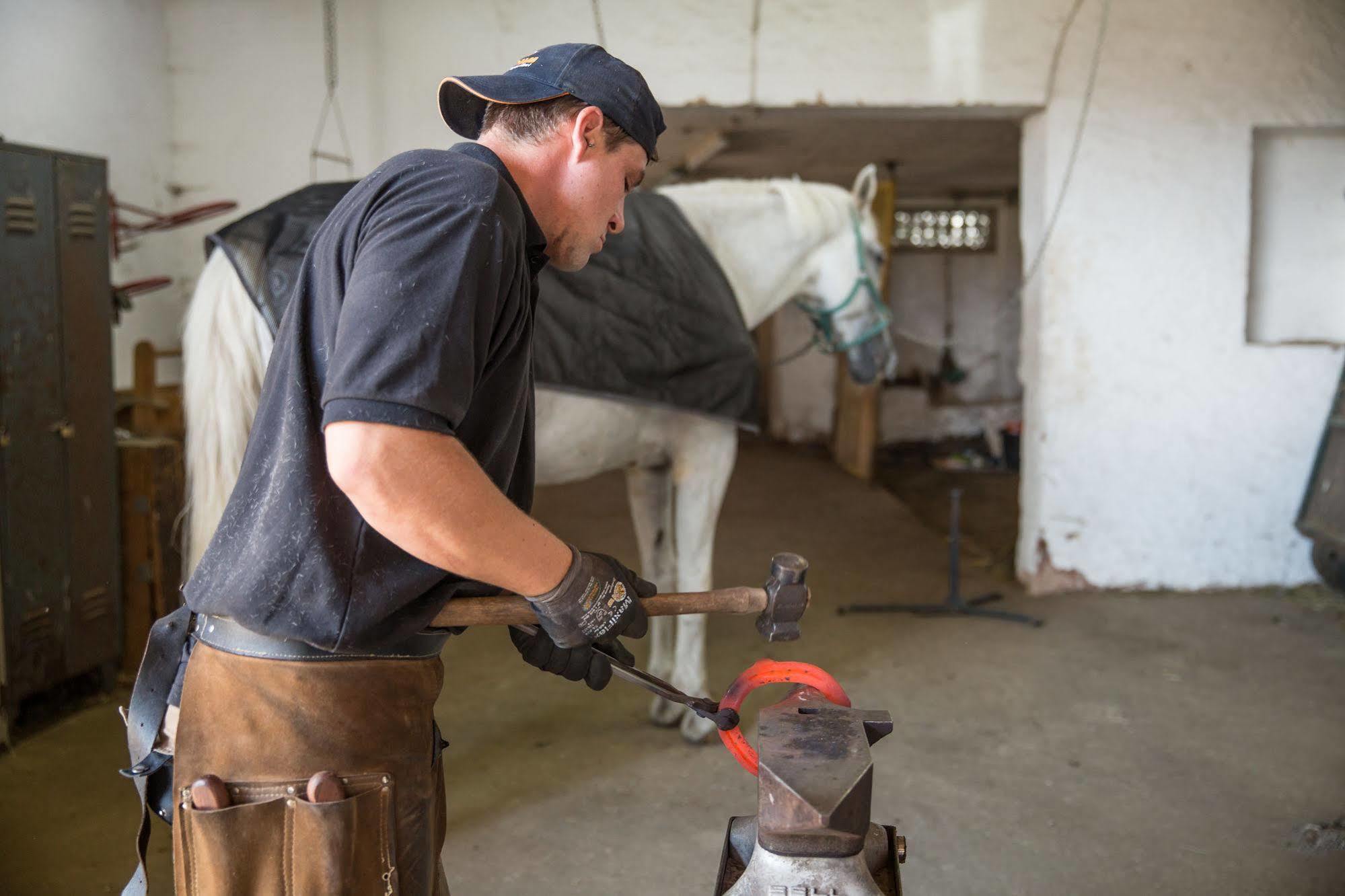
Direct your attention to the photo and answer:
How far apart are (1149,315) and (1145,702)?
79.3 inches

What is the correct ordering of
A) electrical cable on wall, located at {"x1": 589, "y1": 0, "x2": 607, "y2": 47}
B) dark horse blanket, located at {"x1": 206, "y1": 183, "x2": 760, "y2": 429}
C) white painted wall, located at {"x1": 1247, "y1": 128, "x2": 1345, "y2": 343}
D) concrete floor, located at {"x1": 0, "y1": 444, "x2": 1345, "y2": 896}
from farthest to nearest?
1. white painted wall, located at {"x1": 1247, "y1": 128, "x2": 1345, "y2": 343}
2. electrical cable on wall, located at {"x1": 589, "y1": 0, "x2": 607, "y2": 47}
3. dark horse blanket, located at {"x1": 206, "y1": 183, "x2": 760, "y2": 429}
4. concrete floor, located at {"x1": 0, "y1": 444, "x2": 1345, "y2": 896}

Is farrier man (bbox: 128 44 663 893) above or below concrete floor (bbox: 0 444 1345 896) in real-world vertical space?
above

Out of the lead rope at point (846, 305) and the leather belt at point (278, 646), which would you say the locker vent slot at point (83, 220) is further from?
the leather belt at point (278, 646)

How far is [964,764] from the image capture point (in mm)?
3420

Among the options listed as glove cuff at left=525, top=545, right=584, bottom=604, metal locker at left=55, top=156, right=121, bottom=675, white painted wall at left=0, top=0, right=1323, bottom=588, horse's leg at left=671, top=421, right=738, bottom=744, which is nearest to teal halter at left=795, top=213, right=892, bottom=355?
horse's leg at left=671, top=421, right=738, bottom=744

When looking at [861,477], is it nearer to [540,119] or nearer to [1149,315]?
[1149,315]

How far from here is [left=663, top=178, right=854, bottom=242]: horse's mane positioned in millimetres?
3869

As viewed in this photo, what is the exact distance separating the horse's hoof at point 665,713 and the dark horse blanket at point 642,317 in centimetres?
98

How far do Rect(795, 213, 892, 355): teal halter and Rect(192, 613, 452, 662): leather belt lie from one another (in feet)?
9.86

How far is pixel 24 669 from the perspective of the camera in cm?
336

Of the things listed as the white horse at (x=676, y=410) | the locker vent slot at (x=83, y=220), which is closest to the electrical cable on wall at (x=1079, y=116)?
the white horse at (x=676, y=410)

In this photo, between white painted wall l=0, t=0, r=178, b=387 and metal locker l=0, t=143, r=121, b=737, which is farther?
white painted wall l=0, t=0, r=178, b=387

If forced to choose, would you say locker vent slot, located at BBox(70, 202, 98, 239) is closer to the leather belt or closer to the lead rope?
the lead rope

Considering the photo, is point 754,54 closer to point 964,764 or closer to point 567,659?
point 964,764
